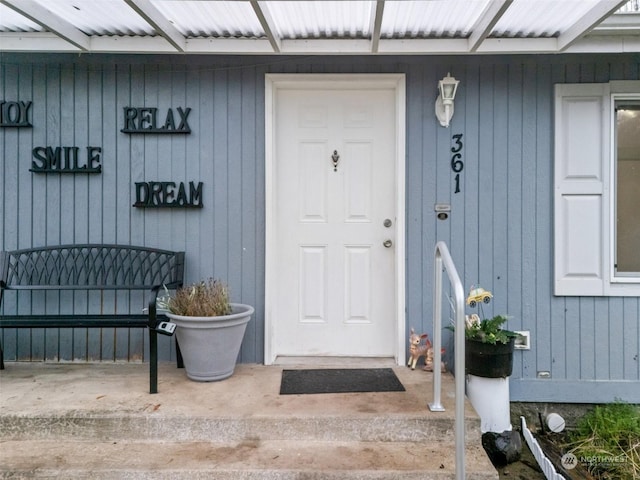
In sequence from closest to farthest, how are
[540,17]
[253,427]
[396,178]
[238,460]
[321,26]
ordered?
[238,460]
[253,427]
[540,17]
[321,26]
[396,178]

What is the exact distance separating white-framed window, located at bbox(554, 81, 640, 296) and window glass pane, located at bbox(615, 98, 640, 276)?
2.0 inches

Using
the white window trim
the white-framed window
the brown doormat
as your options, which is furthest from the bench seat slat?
the white window trim

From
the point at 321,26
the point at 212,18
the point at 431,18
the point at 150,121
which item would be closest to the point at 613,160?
the point at 431,18

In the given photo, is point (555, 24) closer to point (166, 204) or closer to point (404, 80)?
point (404, 80)

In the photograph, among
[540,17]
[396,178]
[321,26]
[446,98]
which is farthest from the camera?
[396,178]

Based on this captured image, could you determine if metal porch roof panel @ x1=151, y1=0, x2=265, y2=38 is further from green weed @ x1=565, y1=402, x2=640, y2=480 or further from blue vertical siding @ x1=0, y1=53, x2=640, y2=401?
green weed @ x1=565, y1=402, x2=640, y2=480

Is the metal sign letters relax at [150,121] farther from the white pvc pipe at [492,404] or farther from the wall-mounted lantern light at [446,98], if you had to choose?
the white pvc pipe at [492,404]

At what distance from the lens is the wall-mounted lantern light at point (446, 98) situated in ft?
9.45

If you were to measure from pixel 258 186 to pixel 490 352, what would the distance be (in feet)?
6.00

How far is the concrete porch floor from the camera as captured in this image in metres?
2.02

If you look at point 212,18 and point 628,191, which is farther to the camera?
point 628,191

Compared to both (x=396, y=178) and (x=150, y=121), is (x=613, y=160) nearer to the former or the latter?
(x=396, y=178)

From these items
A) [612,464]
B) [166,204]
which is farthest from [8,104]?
[612,464]

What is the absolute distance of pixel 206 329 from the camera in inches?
100
